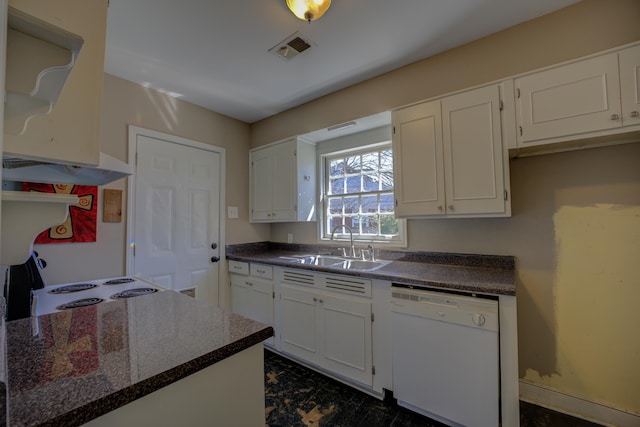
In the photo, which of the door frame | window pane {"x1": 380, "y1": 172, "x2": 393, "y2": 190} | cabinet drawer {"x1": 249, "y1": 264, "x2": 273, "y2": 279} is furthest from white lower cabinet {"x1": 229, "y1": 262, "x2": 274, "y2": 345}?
window pane {"x1": 380, "y1": 172, "x2": 393, "y2": 190}

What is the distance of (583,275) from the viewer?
66.9 inches

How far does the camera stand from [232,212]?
3238mm

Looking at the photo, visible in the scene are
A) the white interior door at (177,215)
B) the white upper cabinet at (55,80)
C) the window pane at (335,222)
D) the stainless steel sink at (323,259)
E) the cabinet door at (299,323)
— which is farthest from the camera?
the window pane at (335,222)

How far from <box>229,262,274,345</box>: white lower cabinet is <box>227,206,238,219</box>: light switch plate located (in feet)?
1.94

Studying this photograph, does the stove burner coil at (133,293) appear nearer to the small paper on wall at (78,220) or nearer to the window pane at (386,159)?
the small paper on wall at (78,220)

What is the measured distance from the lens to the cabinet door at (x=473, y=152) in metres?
1.74

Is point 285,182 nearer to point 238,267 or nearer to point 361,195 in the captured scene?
point 361,195

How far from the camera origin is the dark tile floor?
5.50 feet

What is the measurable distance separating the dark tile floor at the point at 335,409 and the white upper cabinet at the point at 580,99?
5.72 ft

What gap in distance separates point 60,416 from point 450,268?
215 cm

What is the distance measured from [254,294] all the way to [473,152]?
2.32 meters

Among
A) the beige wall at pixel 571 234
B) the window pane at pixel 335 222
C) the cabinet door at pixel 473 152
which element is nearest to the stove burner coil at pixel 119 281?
the window pane at pixel 335 222

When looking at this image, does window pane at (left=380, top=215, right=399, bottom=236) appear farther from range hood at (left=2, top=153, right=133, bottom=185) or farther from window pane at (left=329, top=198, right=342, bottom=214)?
range hood at (left=2, top=153, right=133, bottom=185)

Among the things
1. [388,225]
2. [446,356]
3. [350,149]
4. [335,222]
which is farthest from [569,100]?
[335,222]
